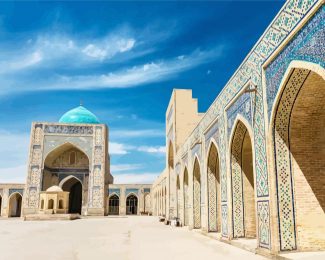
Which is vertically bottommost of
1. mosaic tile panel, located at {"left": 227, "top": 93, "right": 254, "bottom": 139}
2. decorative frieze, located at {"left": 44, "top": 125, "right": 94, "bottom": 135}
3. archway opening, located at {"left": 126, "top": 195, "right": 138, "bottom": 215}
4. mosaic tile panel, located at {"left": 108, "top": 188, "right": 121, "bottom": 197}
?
archway opening, located at {"left": 126, "top": 195, "right": 138, "bottom": 215}

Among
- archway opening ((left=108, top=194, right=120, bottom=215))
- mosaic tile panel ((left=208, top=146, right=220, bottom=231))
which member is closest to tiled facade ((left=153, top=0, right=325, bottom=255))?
mosaic tile panel ((left=208, top=146, right=220, bottom=231))

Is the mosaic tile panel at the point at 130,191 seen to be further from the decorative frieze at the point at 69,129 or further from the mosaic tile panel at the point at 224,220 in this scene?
the mosaic tile panel at the point at 224,220

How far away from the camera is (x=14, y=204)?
106ft

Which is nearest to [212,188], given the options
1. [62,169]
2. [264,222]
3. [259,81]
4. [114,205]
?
[264,222]

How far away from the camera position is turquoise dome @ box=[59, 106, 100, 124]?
3098cm

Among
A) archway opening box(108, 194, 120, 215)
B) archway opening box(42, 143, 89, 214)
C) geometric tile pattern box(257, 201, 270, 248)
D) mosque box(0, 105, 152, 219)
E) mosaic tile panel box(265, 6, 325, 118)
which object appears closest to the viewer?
mosaic tile panel box(265, 6, 325, 118)

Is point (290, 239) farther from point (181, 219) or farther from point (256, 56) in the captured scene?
point (181, 219)

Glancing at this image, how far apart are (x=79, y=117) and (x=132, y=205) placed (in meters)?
10.3

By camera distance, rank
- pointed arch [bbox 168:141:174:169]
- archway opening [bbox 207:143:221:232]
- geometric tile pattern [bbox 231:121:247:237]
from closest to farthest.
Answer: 1. geometric tile pattern [bbox 231:121:247:237]
2. archway opening [bbox 207:143:221:232]
3. pointed arch [bbox 168:141:174:169]

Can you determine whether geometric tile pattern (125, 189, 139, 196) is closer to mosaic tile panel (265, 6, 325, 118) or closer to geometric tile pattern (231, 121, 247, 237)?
geometric tile pattern (231, 121, 247, 237)

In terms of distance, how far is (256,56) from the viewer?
6688mm

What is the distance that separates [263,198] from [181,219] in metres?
9.70

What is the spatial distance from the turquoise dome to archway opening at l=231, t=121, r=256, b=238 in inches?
951

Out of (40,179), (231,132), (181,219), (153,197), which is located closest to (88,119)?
(40,179)
